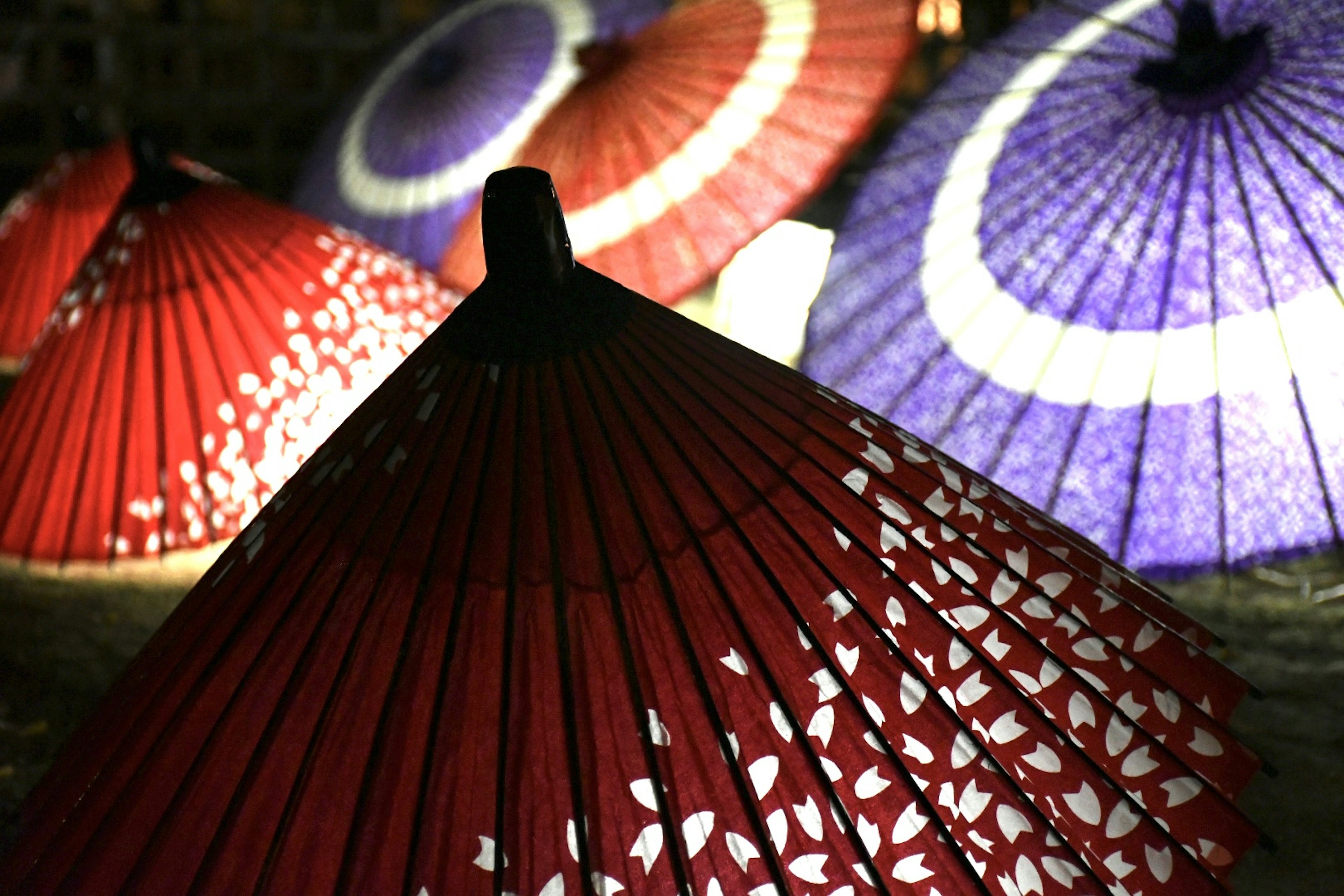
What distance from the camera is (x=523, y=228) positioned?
964 mm

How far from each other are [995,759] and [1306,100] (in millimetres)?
1303

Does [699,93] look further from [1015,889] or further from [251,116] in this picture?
[251,116]

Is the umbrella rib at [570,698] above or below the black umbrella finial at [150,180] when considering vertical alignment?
below

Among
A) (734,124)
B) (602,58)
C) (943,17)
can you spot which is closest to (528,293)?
(734,124)

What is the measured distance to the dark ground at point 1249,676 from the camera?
1.79 m

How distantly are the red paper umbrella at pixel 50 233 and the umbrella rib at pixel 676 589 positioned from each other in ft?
11.5

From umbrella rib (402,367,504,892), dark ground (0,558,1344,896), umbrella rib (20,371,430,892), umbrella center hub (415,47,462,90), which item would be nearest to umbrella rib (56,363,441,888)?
umbrella rib (20,371,430,892)

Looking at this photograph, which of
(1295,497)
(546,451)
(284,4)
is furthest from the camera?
(284,4)

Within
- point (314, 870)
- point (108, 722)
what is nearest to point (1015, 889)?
point (314, 870)

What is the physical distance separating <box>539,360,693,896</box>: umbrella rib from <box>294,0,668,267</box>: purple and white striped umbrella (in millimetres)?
2381

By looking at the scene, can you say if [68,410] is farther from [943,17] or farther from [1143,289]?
[943,17]

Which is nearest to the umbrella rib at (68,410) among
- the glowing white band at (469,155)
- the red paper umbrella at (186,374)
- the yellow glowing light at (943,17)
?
the red paper umbrella at (186,374)

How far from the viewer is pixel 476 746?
890 mm

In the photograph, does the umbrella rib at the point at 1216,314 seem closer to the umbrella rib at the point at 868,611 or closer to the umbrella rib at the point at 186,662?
the umbrella rib at the point at 868,611
